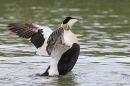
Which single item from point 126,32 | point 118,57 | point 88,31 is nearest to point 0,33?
point 88,31

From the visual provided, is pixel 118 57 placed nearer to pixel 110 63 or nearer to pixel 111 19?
pixel 110 63

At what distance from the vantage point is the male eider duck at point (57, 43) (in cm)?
1184

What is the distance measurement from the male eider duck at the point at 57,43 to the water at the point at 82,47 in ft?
1.04

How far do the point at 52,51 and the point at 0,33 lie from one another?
9110mm

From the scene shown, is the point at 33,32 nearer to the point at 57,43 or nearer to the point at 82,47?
the point at 57,43

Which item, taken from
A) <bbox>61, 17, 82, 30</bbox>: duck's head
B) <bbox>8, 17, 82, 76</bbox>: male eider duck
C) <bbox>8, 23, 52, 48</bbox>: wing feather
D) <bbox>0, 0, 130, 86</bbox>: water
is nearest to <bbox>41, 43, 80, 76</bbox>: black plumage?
<bbox>8, 17, 82, 76</bbox>: male eider duck

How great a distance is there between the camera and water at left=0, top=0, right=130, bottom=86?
40.2 feet

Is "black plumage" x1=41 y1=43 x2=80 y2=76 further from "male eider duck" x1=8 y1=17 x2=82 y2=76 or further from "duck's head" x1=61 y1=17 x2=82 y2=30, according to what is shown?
"duck's head" x1=61 y1=17 x2=82 y2=30

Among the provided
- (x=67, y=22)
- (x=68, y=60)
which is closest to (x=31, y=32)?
(x=68, y=60)

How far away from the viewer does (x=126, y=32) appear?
68.1ft

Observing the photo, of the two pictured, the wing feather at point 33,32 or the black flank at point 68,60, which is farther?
the wing feather at point 33,32

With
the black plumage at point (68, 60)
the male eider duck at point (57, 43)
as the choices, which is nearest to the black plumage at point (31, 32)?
the male eider duck at point (57, 43)

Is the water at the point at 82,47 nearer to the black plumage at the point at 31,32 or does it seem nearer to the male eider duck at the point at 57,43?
the male eider duck at the point at 57,43

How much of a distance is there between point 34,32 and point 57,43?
165 centimetres
